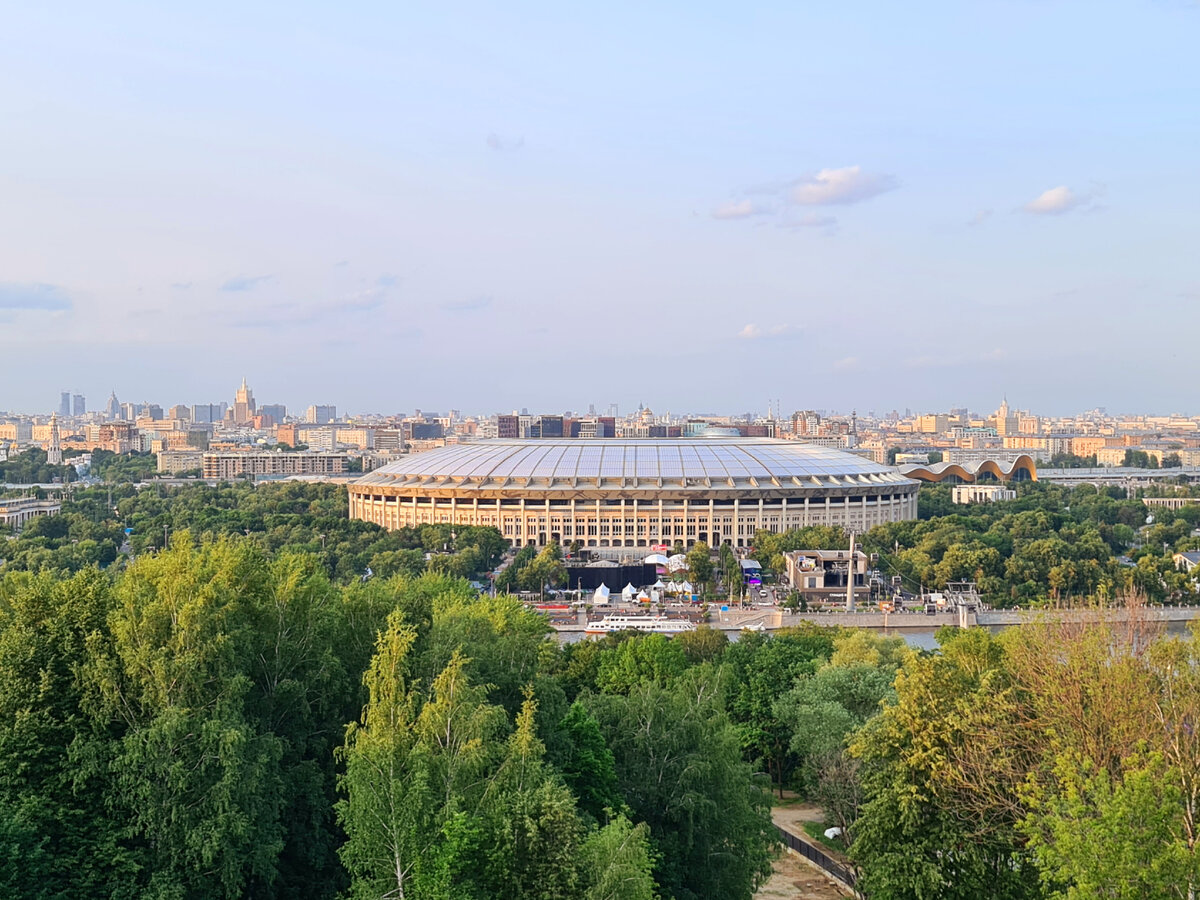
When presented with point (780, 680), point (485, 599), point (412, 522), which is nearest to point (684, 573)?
point (412, 522)

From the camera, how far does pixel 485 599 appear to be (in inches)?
1035

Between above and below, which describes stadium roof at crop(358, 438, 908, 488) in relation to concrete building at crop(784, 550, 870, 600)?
above

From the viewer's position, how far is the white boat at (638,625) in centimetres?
4984

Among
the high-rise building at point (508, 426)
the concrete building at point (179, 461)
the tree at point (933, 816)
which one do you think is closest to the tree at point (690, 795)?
the tree at point (933, 816)

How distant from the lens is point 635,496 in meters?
79.6

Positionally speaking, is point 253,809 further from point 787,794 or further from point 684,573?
point 684,573

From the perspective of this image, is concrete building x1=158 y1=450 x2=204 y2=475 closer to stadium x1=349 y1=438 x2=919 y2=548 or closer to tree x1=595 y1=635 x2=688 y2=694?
stadium x1=349 y1=438 x2=919 y2=548

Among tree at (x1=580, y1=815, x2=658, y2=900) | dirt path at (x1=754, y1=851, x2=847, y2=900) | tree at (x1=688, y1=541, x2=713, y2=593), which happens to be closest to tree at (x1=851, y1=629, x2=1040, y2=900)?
dirt path at (x1=754, y1=851, x2=847, y2=900)

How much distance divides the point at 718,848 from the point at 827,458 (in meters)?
71.7

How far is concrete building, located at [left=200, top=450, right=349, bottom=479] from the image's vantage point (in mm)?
149500

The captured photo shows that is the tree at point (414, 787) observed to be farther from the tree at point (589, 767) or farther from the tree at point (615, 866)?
the tree at point (589, 767)

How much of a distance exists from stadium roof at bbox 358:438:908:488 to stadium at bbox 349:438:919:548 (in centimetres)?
10

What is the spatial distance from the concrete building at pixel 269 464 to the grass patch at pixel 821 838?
124418 mm

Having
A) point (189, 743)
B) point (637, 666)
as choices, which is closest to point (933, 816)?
point (189, 743)
